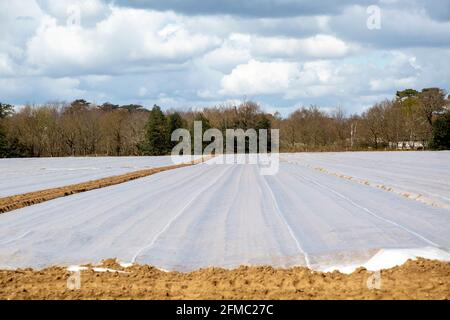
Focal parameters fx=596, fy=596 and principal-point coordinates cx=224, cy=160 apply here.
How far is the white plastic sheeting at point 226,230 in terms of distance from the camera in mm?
8609

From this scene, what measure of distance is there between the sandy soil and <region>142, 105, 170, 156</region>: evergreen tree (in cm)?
5706

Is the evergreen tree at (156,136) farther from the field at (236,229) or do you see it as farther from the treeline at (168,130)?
the field at (236,229)

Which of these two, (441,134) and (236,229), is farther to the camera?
(441,134)

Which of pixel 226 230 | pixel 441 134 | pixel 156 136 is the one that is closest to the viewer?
pixel 226 230

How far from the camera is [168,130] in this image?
218 ft

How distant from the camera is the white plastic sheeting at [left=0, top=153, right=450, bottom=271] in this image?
861 centimetres

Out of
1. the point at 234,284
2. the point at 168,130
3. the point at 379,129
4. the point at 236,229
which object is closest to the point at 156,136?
the point at 168,130

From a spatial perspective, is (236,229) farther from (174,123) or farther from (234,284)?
(174,123)

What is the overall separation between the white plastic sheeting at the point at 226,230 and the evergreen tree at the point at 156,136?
48.8 meters

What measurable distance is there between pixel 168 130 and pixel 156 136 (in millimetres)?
1908

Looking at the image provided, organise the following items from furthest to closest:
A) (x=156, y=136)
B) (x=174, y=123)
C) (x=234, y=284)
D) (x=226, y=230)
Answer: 1. (x=174, y=123)
2. (x=156, y=136)
3. (x=226, y=230)
4. (x=234, y=284)
